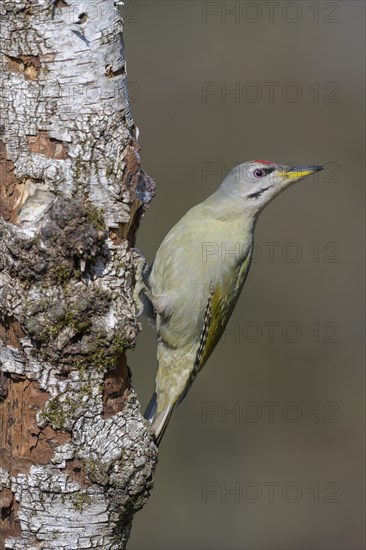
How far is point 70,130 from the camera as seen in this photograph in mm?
3119

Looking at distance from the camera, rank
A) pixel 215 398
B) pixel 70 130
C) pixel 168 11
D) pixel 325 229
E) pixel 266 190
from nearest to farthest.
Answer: pixel 70 130, pixel 266 190, pixel 215 398, pixel 325 229, pixel 168 11

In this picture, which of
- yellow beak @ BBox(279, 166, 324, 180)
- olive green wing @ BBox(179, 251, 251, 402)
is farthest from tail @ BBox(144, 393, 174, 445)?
yellow beak @ BBox(279, 166, 324, 180)

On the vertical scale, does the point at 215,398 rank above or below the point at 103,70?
below

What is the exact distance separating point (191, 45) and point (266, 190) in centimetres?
564

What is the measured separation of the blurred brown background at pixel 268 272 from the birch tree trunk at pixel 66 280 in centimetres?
512

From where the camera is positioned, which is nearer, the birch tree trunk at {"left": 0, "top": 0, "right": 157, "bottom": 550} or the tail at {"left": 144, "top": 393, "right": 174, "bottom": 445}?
the birch tree trunk at {"left": 0, "top": 0, "right": 157, "bottom": 550}

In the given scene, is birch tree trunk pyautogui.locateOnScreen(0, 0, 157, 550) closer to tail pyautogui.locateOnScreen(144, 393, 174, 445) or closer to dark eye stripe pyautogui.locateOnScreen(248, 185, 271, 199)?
tail pyautogui.locateOnScreen(144, 393, 174, 445)

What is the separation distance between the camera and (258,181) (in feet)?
16.5

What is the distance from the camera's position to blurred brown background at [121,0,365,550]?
8.74 meters

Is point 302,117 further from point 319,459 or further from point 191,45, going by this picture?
point 319,459

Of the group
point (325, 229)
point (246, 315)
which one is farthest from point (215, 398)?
point (325, 229)

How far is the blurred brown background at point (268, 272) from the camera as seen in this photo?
8.74 meters

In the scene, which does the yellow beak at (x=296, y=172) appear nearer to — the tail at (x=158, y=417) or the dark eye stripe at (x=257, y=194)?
the dark eye stripe at (x=257, y=194)

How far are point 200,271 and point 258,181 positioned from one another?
0.62m
